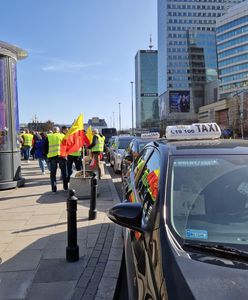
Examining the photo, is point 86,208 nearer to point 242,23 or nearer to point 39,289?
point 39,289

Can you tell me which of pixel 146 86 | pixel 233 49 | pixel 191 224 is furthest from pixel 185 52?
pixel 191 224

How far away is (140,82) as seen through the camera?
524ft

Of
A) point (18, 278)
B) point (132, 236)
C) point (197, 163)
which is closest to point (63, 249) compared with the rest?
point (18, 278)

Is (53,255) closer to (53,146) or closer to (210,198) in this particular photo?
(210,198)

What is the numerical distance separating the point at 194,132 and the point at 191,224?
172cm

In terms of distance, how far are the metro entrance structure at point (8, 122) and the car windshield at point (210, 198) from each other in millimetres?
8539

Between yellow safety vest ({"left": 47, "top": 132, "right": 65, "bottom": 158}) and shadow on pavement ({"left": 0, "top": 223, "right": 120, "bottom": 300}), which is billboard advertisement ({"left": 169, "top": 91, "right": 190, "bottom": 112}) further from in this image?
shadow on pavement ({"left": 0, "top": 223, "right": 120, "bottom": 300})

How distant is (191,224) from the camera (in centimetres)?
256

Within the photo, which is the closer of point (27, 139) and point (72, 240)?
point (72, 240)

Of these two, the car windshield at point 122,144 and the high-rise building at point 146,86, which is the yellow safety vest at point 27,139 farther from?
the high-rise building at point 146,86

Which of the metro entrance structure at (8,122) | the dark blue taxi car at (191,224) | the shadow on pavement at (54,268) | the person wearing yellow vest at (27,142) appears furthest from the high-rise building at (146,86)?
the dark blue taxi car at (191,224)

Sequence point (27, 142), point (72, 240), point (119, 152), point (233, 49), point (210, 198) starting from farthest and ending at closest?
point (233, 49)
point (27, 142)
point (119, 152)
point (72, 240)
point (210, 198)

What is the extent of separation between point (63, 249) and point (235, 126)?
3166 inches

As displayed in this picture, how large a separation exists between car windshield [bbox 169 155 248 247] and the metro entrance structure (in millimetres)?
8539
